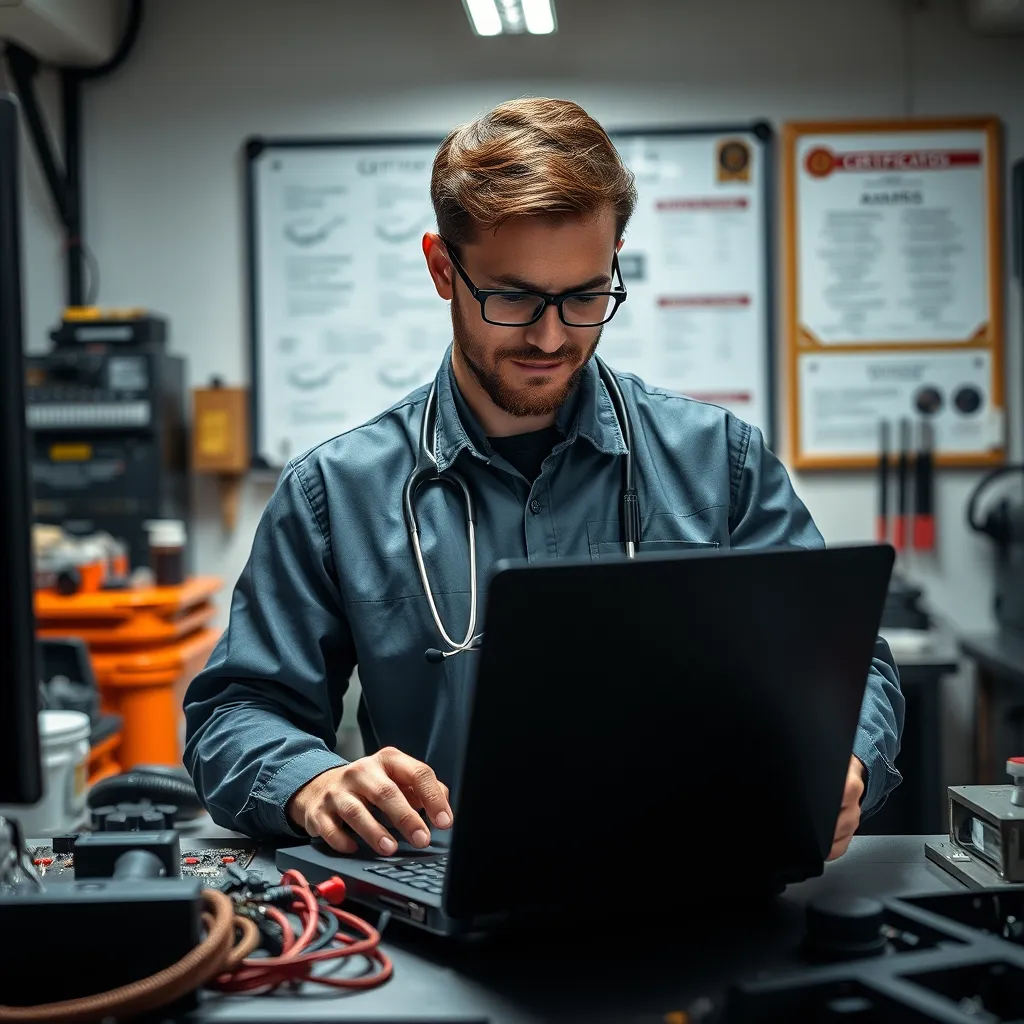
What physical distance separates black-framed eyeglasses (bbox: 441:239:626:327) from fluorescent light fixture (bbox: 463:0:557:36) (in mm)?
1447

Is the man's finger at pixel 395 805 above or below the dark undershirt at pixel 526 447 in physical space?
below

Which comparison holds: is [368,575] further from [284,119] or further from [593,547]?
[284,119]

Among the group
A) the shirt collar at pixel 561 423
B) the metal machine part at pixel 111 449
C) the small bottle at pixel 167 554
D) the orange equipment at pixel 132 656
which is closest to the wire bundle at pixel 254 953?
the shirt collar at pixel 561 423

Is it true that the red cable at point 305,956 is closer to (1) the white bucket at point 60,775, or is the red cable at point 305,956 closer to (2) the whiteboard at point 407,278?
(1) the white bucket at point 60,775

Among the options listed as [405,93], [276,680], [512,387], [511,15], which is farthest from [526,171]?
[405,93]

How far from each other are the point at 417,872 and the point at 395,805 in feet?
0.21

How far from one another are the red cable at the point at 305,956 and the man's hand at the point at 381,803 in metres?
0.09

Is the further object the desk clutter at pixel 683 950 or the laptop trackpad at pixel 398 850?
the laptop trackpad at pixel 398 850

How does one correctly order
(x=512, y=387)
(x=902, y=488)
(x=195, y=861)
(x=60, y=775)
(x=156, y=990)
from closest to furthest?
(x=156, y=990)
(x=195, y=861)
(x=512, y=387)
(x=60, y=775)
(x=902, y=488)

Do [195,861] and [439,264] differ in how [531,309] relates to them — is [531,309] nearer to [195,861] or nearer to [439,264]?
[439,264]

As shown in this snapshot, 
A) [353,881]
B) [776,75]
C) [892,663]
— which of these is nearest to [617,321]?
[776,75]

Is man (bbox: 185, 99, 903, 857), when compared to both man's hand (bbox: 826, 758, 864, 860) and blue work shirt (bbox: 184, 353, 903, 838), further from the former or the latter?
man's hand (bbox: 826, 758, 864, 860)

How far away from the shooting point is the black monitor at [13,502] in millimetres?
682

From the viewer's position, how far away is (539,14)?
267cm
